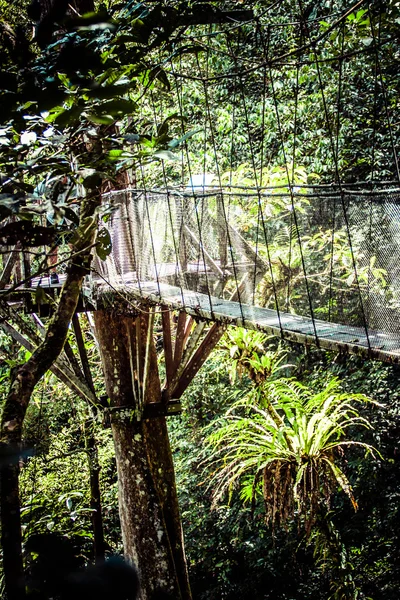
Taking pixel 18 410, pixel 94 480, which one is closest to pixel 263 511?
pixel 94 480

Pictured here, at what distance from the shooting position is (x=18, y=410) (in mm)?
1660

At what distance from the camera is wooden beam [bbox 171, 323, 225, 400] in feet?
12.2

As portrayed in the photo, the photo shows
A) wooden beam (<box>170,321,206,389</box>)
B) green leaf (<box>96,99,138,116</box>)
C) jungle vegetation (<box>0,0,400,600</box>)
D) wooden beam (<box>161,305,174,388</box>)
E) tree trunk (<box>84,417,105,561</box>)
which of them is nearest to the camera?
green leaf (<box>96,99,138,116</box>)

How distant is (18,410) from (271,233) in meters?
2.09

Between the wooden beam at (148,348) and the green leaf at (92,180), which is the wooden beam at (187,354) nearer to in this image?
the wooden beam at (148,348)

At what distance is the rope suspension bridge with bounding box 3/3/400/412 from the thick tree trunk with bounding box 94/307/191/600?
0.26ft

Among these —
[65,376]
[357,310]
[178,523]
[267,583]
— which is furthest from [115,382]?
[267,583]

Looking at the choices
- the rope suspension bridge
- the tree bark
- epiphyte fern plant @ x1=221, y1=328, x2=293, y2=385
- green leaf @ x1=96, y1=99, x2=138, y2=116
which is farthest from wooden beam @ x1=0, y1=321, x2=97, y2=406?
green leaf @ x1=96, y1=99, x2=138, y2=116

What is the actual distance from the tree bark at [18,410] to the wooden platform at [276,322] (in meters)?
0.20

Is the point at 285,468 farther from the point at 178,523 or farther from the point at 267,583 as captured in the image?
the point at 267,583

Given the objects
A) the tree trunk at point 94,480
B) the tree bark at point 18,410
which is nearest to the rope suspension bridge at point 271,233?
the tree bark at point 18,410

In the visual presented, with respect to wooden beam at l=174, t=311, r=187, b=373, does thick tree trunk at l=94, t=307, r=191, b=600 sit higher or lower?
lower

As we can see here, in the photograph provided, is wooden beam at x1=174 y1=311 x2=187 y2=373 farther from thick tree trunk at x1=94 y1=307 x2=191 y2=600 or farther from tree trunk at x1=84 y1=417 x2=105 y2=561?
tree trunk at x1=84 y1=417 x2=105 y2=561

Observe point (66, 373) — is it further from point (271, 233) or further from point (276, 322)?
point (276, 322)
